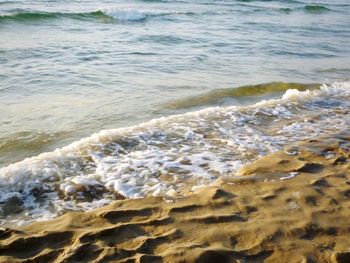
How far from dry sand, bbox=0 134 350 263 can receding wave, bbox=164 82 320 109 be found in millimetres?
3186

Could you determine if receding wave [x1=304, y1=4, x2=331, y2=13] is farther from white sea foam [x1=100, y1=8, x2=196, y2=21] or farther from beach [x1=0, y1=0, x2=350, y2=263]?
beach [x1=0, y1=0, x2=350, y2=263]

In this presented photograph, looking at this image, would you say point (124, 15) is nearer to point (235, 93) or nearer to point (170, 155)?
point (235, 93)

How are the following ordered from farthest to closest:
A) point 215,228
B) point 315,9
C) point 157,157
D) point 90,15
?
point 315,9 < point 90,15 < point 157,157 < point 215,228

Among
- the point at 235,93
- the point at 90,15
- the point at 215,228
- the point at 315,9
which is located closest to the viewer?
the point at 215,228

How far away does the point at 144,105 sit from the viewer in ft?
20.5

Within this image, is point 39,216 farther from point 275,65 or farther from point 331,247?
point 275,65

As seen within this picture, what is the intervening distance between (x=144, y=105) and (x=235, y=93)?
2.04 metres

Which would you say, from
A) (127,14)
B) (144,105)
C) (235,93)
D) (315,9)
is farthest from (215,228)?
(315,9)

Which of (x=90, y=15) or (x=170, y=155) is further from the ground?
(x=90, y=15)

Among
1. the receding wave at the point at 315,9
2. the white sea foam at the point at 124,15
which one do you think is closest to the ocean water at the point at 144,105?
the white sea foam at the point at 124,15

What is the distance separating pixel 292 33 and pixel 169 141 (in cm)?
1262

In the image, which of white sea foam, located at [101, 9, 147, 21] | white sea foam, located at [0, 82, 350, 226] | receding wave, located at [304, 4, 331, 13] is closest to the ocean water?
white sea foam, located at [0, 82, 350, 226]

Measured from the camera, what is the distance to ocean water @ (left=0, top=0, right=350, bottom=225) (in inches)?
142

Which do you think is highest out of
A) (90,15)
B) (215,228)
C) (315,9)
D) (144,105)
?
(315,9)
